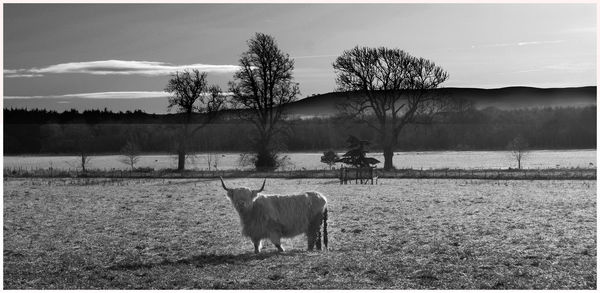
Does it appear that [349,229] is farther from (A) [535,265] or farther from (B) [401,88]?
(B) [401,88]

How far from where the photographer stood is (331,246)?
1411 cm

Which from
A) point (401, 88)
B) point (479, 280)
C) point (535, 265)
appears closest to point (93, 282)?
point (479, 280)

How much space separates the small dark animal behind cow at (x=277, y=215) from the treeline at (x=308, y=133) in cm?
5158

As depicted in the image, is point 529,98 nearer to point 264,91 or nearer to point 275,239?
point 264,91

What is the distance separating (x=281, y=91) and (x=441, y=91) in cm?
1256

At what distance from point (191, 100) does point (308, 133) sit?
110 feet

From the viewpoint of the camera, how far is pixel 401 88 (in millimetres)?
47906

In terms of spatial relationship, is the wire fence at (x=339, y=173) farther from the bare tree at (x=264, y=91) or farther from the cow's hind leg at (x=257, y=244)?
the cow's hind leg at (x=257, y=244)

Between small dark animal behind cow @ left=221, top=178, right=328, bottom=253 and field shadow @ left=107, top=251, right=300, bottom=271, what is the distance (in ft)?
1.57

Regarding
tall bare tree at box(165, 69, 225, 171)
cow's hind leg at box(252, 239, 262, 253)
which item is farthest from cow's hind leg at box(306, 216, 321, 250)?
tall bare tree at box(165, 69, 225, 171)

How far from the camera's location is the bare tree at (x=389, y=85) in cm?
4734

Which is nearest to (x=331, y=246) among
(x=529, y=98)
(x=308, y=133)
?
(x=308, y=133)

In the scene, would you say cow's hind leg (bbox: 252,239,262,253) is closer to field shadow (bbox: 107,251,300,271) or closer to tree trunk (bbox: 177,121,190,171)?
field shadow (bbox: 107,251,300,271)

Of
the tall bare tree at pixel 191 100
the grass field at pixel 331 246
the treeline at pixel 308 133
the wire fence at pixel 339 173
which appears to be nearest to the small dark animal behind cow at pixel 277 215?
the grass field at pixel 331 246
